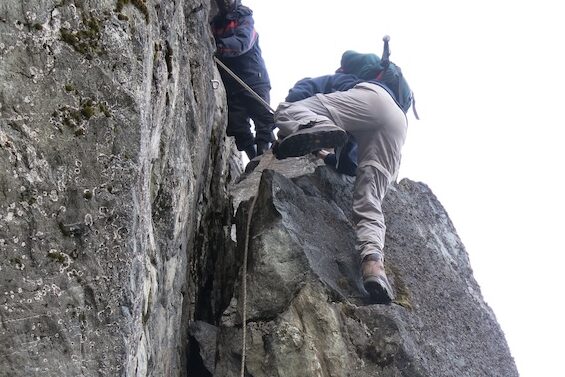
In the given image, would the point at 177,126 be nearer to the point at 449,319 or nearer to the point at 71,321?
the point at 71,321

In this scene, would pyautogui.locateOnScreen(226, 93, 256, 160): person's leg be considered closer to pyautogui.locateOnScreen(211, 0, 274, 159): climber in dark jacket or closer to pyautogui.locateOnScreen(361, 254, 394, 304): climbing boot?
pyautogui.locateOnScreen(211, 0, 274, 159): climber in dark jacket

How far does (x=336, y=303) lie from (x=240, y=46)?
16.9 feet

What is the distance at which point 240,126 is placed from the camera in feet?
41.4

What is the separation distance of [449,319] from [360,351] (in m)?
2.38

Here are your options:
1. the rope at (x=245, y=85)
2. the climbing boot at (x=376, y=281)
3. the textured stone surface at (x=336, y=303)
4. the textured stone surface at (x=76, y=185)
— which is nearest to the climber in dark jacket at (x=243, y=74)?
the rope at (x=245, y=85)

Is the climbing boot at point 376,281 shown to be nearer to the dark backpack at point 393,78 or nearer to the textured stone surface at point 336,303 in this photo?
→ the textured stone surface at point 336,303

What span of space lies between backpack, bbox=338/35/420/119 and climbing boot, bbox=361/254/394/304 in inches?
110

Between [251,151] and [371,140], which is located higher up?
[251,151]

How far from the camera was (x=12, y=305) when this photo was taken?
466 centimetres

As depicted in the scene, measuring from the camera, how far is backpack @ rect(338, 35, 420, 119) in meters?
10.5

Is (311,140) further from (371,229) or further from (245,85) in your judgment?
(245,85)

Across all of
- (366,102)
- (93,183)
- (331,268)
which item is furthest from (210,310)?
(93,183)

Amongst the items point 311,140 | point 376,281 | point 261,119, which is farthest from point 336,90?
point 376,281

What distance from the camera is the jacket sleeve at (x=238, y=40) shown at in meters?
11.4
